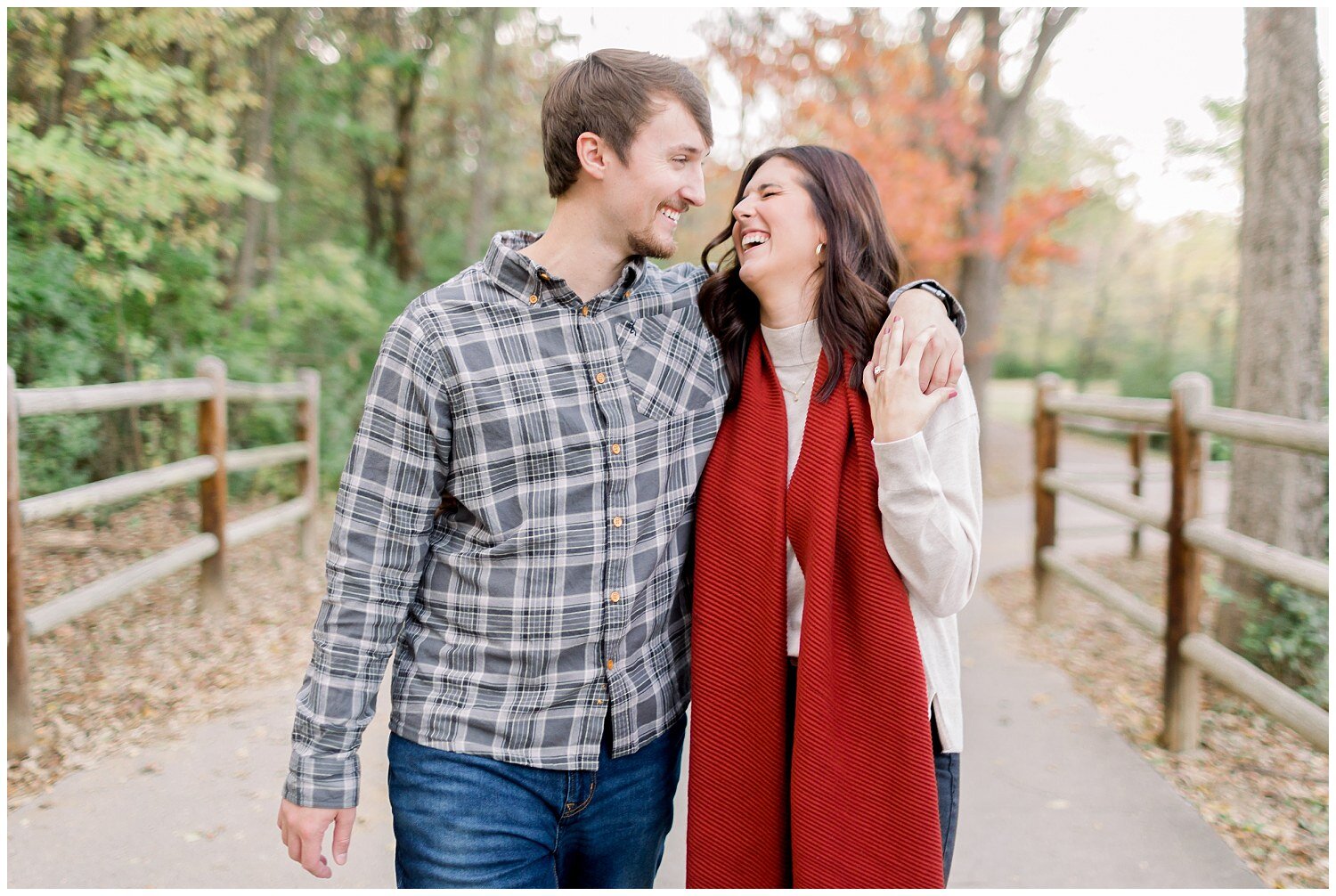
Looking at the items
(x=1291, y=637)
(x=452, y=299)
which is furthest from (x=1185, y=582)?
(x=452, y=299)

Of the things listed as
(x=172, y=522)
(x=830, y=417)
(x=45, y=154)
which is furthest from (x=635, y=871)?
(x=172, y=522)

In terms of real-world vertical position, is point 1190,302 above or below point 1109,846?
above

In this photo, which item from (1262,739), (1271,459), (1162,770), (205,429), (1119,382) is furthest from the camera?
(1119,382)

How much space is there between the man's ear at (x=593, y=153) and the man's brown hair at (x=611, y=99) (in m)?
0.01

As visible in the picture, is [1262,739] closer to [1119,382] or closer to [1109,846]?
[1109,846]

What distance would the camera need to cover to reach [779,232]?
1957mm

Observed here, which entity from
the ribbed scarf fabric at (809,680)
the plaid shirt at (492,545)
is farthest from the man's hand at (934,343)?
the plaid shirt at (492,545)

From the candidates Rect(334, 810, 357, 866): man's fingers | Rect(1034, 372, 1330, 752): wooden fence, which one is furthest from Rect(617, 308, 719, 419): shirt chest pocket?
Rect(1034, 372, 1330, 752): wooden fence

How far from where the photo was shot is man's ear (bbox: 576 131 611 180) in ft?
6.30

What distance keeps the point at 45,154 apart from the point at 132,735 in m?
3.48

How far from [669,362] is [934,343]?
0.52 m

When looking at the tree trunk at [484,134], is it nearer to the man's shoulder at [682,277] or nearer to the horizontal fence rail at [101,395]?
the horizontal fence rail at [101,395]

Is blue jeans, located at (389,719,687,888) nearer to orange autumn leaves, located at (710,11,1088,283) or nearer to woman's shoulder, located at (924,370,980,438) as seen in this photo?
woman's shoulder, located at (924,370,980,438)

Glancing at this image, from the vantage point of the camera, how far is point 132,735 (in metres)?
4.19
